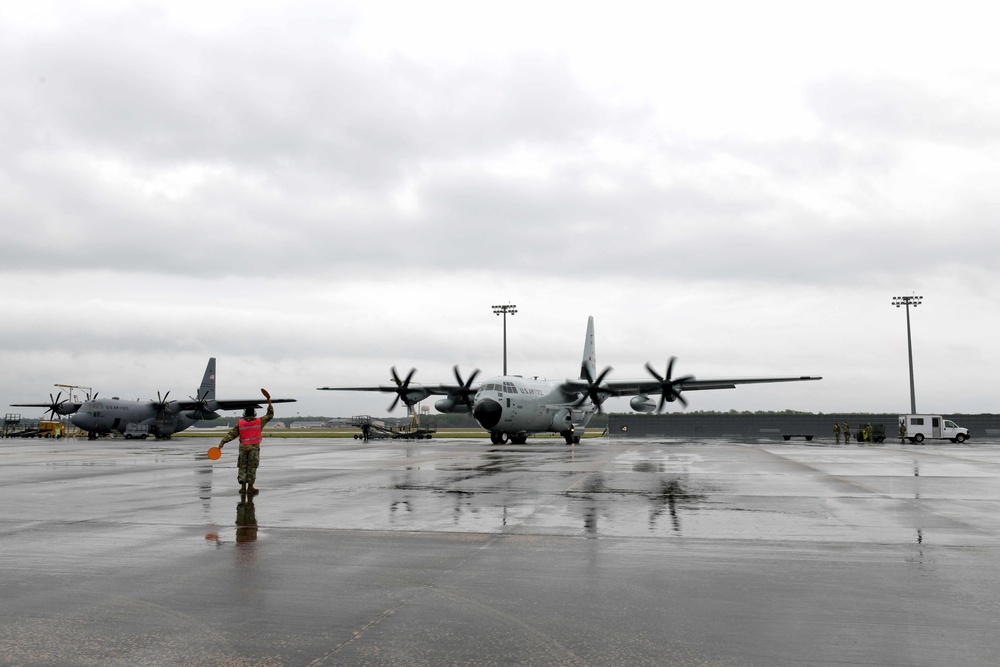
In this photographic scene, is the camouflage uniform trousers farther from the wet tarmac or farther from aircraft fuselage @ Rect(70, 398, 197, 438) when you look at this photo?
aircraft fuselage @ Rect(70, 398, 197, 438)

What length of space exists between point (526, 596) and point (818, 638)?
230 cm

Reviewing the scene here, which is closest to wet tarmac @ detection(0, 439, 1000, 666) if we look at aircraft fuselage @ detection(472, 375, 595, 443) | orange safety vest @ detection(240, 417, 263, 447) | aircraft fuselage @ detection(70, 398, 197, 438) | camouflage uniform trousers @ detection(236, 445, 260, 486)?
camouflage uniform trousers @ detection(236, 445, 260, 486)

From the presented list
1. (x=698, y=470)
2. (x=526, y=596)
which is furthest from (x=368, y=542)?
(x=698, y=470)

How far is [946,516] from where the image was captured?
440 inches

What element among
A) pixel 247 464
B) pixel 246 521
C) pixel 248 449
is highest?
pixel 248 449

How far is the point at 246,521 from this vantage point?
34.6ft

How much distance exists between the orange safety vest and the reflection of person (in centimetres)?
133

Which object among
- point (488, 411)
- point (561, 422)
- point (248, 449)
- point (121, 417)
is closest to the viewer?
point (248, 449)

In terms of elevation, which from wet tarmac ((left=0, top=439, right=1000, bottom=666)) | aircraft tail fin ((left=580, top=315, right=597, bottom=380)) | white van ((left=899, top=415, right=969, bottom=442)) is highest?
aircraft tail fin ((left=580, top=315, right=597, bottom=380))

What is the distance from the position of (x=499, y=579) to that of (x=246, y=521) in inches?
206

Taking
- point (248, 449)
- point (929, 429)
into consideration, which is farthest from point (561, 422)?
point (248, 449)

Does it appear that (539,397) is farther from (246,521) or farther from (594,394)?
(246,521)

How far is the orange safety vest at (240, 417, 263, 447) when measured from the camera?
47.1ft

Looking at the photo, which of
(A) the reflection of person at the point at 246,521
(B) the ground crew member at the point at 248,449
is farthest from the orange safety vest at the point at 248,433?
(A) the reflection of person at the point at 246,521
